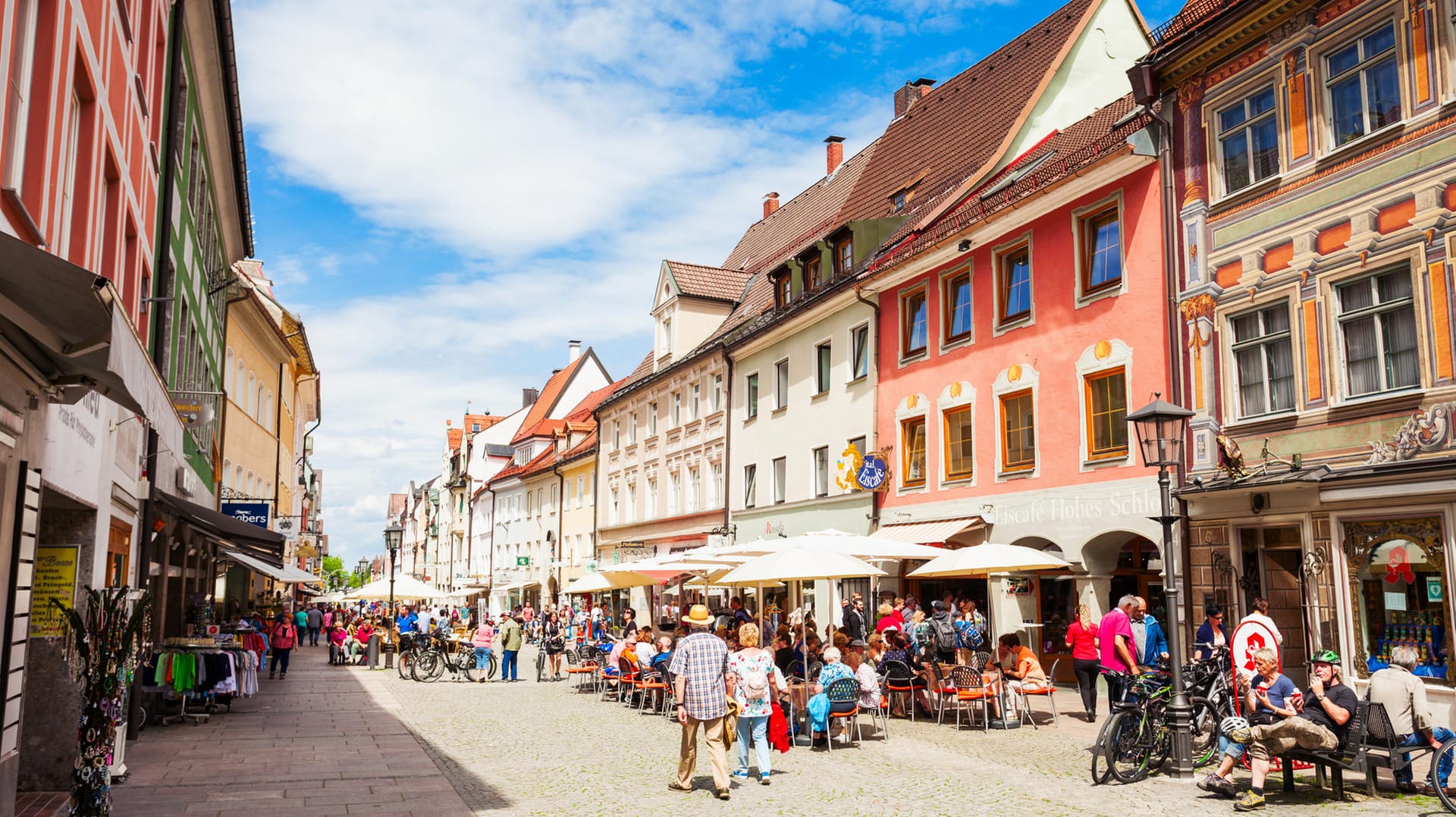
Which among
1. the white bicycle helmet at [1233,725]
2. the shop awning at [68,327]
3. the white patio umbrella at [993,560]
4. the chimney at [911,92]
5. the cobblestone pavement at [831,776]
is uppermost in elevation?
the chimney at [911,92]

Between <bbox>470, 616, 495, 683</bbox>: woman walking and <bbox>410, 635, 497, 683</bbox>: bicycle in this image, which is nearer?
<bbox>470, 616, 495, 683</bbox>: woman walking

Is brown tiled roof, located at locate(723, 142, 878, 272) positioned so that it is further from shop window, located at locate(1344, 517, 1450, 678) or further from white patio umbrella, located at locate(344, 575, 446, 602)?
shop window, located at locate(1344, 517, 1450, 678)

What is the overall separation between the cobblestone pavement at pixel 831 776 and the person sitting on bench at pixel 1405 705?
0.30 metres

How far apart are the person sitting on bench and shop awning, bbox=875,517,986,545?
11.2 metres

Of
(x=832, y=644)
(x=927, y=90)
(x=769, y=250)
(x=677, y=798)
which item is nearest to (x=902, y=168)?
(x=927, y=90)

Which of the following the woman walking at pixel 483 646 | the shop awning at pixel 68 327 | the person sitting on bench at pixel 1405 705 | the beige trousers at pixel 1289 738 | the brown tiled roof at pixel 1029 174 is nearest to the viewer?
the shop awning at pixel 68 327

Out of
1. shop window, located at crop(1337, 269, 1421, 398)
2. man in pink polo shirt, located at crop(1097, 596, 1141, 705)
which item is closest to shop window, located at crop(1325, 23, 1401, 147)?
shop window, located at crop(1337, 269, 1421, 398)

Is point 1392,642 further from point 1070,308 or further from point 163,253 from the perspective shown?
point 163,253

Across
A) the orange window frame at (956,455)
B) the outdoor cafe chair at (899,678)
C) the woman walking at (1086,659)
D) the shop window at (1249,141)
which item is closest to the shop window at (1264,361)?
the shop window at (1249,141)

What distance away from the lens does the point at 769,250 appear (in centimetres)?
4178

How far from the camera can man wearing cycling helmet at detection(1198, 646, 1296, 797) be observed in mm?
10445

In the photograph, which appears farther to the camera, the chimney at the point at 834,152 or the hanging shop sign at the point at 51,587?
the chimney at the point at 834,152

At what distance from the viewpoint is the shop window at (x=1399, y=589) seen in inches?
530

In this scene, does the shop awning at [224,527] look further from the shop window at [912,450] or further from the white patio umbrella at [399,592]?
the shop window at [912,450]
